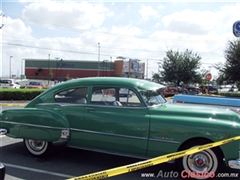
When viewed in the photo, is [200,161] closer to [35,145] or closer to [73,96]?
[73,96]

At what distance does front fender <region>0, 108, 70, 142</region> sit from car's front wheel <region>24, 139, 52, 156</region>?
250 millimetres

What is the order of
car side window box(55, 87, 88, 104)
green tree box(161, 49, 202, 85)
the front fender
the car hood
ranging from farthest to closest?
green tree box(161, 49, 202, 85)
car side window box(55, 87, 88, 104)
the front fender
the car hood

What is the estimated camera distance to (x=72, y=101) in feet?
15.5

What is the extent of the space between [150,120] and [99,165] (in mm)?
1446

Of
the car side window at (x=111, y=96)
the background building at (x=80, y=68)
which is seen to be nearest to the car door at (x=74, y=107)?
the car side window at (x=111, y=96)

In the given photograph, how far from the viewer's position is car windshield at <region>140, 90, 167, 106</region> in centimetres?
435

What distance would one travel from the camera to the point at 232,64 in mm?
21312

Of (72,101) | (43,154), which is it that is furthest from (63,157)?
(72,101)

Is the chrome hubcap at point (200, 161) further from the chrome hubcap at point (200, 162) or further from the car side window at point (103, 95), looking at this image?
the car side window at point (103, 95)

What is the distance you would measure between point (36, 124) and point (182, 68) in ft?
96.1

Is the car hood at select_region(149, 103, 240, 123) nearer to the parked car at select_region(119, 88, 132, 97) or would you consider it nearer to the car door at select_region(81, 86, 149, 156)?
the car door at select_region(81, 86, 149, 156)

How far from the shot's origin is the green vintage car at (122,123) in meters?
3.85

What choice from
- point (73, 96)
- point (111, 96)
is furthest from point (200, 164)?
point (73, 96)

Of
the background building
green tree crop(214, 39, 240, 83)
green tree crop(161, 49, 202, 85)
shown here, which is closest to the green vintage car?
green tree crop(214, 39, 240, 83)
